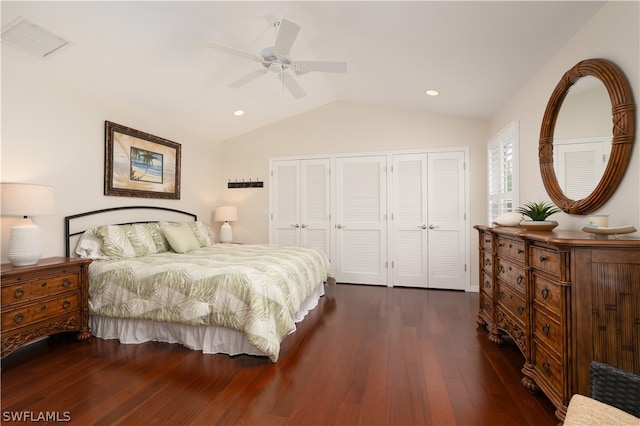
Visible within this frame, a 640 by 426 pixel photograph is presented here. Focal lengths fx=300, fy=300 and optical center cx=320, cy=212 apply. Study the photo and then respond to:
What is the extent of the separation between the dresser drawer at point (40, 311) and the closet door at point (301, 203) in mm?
3051

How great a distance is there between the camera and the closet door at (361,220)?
191 inches

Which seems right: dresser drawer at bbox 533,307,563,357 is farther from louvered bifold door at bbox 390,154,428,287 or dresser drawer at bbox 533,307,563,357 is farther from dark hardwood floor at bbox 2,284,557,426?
louvered bifold door at bbox 390,154,428,287

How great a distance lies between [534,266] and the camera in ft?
6.46

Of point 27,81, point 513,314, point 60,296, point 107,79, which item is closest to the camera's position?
point 513,314

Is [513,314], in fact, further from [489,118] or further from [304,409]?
[489,118]

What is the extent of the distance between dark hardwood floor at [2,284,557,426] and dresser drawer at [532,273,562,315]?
24.1 inches

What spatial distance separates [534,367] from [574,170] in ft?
4.74

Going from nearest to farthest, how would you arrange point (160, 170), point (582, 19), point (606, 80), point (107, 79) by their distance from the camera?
point (606, 80), point (582, 19), point (107, 79), point (160, 170)

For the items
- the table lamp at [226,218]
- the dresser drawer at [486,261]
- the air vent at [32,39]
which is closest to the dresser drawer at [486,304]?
the dresser drawer at [486,261]

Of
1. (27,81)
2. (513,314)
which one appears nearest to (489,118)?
(513,314)

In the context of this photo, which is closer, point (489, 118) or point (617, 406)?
point (617, 406)

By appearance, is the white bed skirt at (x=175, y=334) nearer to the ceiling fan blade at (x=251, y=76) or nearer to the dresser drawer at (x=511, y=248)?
the dresser drawer at (x=511, y=248)

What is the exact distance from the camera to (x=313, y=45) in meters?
3.28

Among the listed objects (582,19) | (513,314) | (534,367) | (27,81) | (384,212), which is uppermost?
(582,19)
